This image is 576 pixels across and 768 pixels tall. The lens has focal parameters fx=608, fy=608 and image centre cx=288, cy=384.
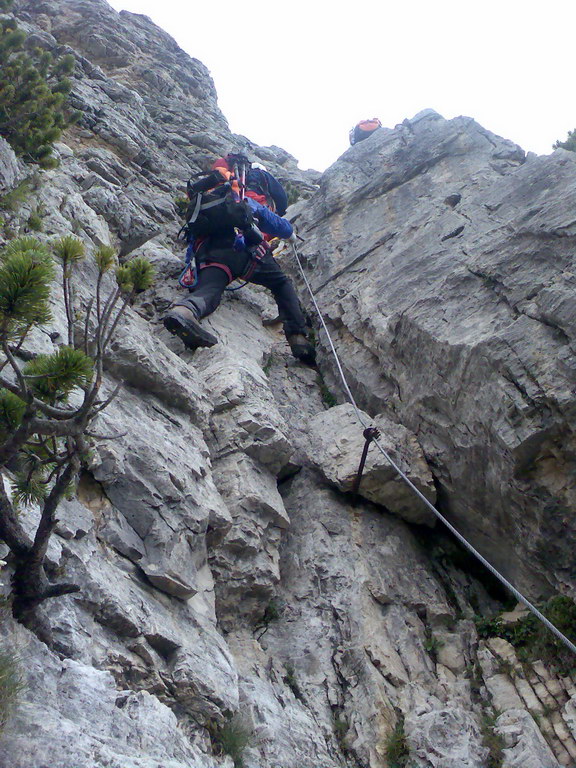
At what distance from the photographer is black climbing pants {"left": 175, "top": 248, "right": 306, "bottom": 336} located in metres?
9.84

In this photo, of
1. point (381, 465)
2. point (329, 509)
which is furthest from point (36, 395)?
point (381, 465)

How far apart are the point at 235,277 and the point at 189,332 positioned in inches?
93.9

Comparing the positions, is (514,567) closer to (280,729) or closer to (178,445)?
(280,729)

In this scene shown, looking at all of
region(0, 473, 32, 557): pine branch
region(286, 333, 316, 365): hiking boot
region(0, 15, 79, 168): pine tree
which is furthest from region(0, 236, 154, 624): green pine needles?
region(286, 333, 316, 365): hiking boot

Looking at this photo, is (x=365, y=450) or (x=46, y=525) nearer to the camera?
(x=46, y=525)

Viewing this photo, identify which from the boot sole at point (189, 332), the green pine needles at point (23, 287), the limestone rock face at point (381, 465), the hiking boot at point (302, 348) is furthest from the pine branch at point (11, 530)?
the hiking boot at point (302, 348)

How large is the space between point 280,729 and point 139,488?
7.88 feet

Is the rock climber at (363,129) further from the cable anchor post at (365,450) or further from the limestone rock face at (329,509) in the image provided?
the cable anchor post at (365,450)

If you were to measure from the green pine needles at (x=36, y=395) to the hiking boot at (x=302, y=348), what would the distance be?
764 cm

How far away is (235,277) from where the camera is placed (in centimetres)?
1102

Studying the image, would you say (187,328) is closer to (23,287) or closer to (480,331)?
(480,331)

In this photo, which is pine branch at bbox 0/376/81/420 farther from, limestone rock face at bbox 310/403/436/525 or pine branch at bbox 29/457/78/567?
limestone rock face at bbox 310/403/436/525

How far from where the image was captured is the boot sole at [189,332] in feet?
29.2

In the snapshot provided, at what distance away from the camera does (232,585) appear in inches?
248
